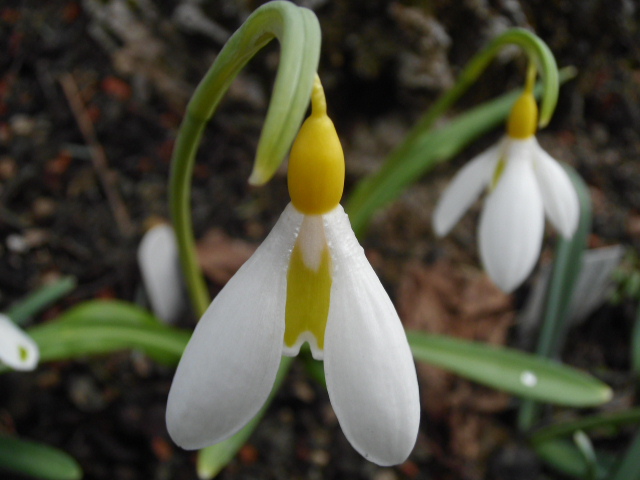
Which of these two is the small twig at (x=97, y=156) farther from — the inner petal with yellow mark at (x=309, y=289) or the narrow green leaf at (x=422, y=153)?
the inner petal with yellow mark at (x=309, y=289)

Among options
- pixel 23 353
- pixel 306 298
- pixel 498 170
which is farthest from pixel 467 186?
pixel 23 353

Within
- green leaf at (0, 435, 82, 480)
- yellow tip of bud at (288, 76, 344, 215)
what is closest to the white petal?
green leaf at (0, 435, 82, 480)

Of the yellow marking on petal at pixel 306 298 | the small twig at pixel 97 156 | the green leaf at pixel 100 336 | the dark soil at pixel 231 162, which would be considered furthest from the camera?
the small twig at pixel 97 156

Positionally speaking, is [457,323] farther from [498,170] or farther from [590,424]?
[498,170]

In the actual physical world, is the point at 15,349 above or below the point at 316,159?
below

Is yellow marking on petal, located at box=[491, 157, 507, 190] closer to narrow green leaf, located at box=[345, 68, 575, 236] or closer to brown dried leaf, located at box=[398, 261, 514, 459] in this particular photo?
narrow green leaf, located at box=[345, 68, 575, 236]

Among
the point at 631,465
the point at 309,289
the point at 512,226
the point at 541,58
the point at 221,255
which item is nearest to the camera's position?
the point at 309,289

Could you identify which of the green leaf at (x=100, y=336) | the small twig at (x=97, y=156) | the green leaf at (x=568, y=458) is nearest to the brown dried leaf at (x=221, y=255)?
the small twig at (x=97, y=156)
